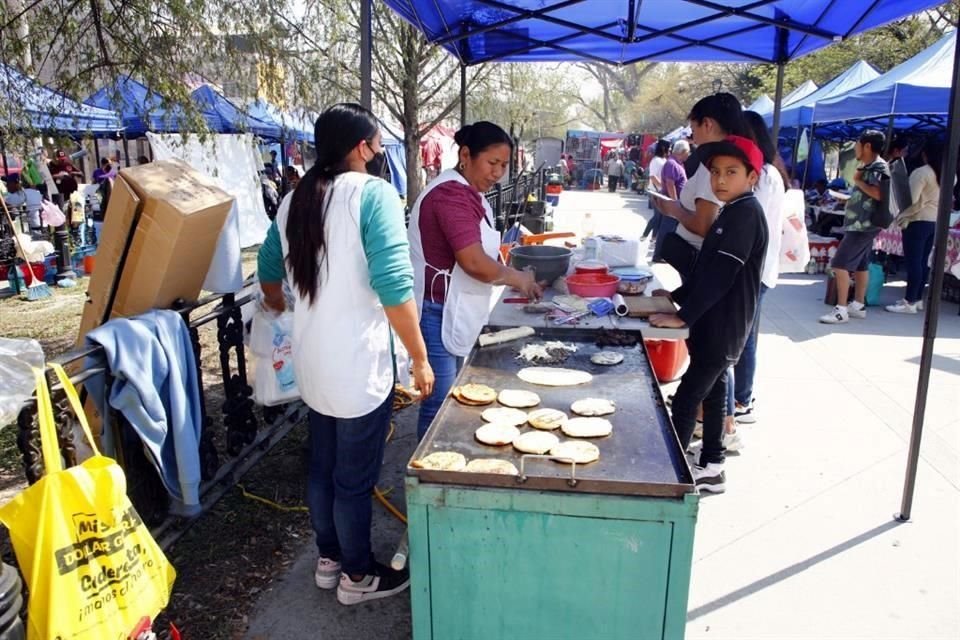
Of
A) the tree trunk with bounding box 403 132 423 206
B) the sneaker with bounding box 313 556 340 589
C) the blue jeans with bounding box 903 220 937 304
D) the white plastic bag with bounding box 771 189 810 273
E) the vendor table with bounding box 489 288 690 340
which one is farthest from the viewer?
the tree trunk with bounding box 403 132 423 206

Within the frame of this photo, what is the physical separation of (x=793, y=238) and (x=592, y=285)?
1672 millimetres

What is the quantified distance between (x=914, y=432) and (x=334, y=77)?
917cm

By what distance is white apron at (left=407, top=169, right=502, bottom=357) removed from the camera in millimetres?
3053

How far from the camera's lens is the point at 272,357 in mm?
3412

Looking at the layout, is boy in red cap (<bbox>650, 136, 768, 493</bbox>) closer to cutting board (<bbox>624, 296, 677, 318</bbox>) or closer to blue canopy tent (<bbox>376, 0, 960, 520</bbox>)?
cutting board (<bbox>624, 296, 677, 318</bbox>)

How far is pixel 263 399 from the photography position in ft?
11.4

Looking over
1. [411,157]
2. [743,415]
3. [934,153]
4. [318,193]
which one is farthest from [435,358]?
[411,157]

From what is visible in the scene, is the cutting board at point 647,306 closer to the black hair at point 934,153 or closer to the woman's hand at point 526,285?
the woman's hand at point 526,285

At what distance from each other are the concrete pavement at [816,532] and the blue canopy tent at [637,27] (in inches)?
87.2

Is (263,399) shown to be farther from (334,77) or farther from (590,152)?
(590,152)

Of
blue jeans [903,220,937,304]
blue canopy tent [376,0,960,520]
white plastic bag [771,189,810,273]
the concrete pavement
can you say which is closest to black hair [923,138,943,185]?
blue jeans [903,220,937,304]

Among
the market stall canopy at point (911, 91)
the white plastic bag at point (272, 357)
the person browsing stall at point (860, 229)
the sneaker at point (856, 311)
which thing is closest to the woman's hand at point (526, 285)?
the white plastic bag at point (272, 357)

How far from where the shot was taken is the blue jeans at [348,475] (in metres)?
2.40

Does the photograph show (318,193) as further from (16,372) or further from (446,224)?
(16,372)
